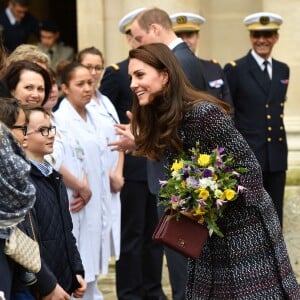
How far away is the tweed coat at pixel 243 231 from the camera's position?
5352 millimetres

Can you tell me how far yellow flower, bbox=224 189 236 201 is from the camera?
524 cm

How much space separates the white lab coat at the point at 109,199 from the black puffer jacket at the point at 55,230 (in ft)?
5.89

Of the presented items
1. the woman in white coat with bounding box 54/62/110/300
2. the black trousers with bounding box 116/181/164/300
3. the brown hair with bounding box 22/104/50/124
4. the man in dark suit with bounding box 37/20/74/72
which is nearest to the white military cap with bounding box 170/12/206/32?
the black trousers with bounding box 116/181/164/300

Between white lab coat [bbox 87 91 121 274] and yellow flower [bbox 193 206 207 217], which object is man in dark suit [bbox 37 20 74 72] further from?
yellow flower [bbox 193 206 207 217]

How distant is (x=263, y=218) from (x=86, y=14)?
4.87 metres

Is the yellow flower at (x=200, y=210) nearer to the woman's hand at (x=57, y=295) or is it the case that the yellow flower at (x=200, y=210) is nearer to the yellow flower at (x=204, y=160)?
the yellow flower at (x=204, y=160)

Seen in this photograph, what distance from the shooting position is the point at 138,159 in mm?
8250

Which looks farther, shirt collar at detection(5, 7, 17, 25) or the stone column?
shirt collar at detection(5, 7, 17, 25)

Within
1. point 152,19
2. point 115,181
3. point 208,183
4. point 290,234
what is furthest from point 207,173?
point 290,234

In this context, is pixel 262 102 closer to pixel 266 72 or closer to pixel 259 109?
pixel 259 109

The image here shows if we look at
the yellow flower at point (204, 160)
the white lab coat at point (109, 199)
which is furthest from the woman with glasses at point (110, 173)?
the yellow flower at point (204, 160)

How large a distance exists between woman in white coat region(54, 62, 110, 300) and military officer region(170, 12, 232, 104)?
1268 millimetres

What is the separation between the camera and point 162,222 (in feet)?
17.7

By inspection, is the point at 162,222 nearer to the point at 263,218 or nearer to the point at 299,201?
the point at 263,218
